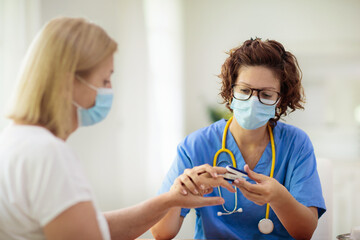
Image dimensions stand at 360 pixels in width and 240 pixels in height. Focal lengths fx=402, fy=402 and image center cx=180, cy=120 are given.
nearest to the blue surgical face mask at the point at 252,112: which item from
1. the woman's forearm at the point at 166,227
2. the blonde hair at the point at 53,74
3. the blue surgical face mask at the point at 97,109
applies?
the woman's forearm at the point at 166,227

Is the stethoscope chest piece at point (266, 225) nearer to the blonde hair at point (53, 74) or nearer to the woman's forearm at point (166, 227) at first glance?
the woman's forearm at point (166, 227)

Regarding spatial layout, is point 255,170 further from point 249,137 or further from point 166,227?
point 166,227

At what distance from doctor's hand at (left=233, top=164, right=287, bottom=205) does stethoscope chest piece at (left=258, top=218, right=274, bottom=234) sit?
0.60 ft

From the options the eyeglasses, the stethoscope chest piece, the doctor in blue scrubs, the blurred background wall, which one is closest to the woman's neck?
the doctor in blue scrubs

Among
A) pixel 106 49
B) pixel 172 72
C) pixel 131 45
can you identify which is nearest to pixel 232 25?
pixel 172 72

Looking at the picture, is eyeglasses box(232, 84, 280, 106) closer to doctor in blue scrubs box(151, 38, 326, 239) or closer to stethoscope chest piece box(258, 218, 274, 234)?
doctor in blue scrubs box(151, 38, 326, 239)

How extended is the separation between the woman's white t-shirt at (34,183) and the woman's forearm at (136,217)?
0.39 meters

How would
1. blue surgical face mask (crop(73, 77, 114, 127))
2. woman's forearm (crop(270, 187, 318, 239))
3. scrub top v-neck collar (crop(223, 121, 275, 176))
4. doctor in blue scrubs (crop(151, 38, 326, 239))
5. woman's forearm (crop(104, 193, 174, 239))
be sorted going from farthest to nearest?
scrub top v-neck collar (crop(223, 121, 275, 176)) < doctor in blue scrubs (crop(151, 38, 326, 239)) < woman's forearm (crop(270, 187, 318, 239)) < woman's forearm (crop(104, 193, 174, 239)) < blue surgical face mask (crop(73, 77, 114, 127))

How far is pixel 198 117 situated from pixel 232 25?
3.33 feet

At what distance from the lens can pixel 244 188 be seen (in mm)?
1390

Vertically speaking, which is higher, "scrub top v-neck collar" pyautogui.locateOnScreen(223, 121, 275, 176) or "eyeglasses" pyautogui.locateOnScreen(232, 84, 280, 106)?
"eyeglasses" pyautogui.locateOnScreen(232, 84, 280, 106)

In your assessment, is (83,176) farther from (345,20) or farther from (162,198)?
(345,20)

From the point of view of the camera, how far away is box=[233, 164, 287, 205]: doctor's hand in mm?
1357

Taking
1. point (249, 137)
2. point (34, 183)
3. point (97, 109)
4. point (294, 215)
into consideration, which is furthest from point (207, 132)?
point (34, 183)
